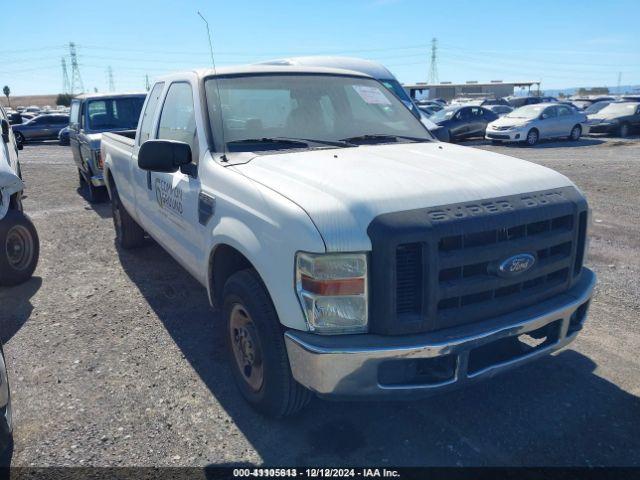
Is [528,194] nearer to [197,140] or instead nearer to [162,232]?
[197,140]

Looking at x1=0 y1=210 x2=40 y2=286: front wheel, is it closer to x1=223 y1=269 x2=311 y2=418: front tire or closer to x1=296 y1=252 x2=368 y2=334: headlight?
x1=223 y1=269 x2=311 y2=418: front tire

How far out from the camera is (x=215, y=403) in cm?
330

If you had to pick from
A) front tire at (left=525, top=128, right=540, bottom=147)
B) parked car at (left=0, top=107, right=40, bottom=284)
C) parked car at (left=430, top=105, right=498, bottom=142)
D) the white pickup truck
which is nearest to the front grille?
the white pickup truck

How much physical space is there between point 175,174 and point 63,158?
55.1 ft

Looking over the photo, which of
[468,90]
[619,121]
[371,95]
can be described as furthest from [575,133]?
[468,90]

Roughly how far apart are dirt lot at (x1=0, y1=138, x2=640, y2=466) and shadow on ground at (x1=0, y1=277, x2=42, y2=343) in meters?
0.02

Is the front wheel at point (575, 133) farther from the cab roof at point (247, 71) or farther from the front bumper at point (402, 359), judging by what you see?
the front bumper at point (402, 359)

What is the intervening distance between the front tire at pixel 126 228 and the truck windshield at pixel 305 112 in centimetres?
302

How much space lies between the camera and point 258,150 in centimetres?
343

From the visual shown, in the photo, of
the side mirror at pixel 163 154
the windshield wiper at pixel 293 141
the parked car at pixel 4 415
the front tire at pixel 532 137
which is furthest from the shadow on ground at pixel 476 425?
the front tire at pixel 532 137

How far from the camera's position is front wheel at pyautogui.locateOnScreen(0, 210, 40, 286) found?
522cm

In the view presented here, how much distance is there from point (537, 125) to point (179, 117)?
57.7 ft

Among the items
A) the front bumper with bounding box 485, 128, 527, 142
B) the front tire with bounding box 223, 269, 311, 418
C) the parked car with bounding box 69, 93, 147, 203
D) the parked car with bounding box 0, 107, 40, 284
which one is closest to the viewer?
the front tire with bounding box 223, 269, 311, 418

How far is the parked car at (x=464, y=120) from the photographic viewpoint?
20.0 metres
